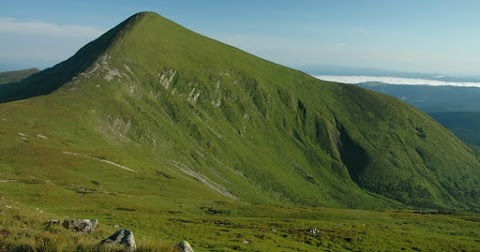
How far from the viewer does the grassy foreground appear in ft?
65.9

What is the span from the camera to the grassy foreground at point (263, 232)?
20078 millimetres

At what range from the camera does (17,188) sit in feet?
217

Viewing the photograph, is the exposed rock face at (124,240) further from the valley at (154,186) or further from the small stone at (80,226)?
the small stone at (80,226)

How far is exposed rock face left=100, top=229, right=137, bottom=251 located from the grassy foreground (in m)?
0.36

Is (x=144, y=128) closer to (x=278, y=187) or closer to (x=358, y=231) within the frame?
(x=278, y=187)

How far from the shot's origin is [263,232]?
55031 mm

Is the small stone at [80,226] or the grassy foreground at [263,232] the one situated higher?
the small stone at [80,226]

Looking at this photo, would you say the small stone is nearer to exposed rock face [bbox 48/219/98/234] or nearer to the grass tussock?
exposed rock face [bbox 48/219/98/234]

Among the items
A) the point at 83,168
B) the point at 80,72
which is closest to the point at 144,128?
the point at 80,72

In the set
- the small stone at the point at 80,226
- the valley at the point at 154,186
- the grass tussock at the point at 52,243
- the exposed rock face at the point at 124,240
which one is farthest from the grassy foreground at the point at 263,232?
the small stone at the point at 80,226

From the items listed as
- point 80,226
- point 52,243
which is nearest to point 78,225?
point 80,226

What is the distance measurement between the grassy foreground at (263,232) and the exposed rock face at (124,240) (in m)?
0.36

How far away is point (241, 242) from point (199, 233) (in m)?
5.54

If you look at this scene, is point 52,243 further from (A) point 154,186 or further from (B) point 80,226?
(A) point 154,186
